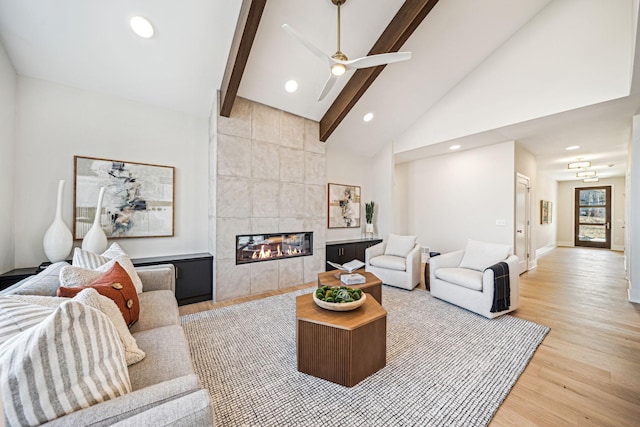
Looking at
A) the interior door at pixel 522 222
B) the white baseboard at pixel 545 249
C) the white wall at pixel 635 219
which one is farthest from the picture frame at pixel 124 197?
the white baseboard at pixel 545 249

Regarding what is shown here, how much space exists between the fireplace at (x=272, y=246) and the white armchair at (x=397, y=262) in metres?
1.18

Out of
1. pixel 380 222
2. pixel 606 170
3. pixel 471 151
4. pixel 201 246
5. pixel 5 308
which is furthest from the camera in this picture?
pixel 606 170

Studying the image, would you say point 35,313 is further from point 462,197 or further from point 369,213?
point 462,197

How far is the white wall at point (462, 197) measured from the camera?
186 inches

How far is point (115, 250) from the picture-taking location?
2.50 metres

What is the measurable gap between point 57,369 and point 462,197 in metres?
6.14

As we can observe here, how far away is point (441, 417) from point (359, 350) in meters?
0.62

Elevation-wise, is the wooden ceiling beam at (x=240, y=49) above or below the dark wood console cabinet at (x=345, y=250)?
above

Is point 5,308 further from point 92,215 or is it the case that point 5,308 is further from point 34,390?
point 92,215

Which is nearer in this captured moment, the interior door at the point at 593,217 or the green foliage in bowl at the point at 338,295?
the green foliage in bowl at the point at 338,295

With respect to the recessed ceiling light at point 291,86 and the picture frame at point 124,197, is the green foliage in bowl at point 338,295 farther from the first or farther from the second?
the recessed ceiling light at point 291,86

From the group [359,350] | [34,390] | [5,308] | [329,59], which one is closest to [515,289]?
[359,350]

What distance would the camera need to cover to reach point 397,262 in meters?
4.07

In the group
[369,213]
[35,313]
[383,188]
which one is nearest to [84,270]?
[35,313]
